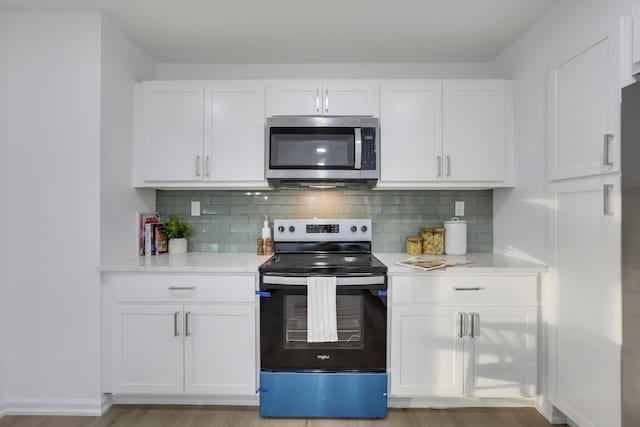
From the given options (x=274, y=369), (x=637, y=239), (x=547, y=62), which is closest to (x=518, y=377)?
(x=637, y=239)

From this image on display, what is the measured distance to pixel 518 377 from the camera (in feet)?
7.28

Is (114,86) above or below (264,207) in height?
above

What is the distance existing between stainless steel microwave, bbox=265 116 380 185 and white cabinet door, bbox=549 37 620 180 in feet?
3.40

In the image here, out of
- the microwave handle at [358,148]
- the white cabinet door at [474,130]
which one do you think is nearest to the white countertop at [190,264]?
the microwave handle at [358,148]

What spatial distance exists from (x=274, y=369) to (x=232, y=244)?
3.52ft

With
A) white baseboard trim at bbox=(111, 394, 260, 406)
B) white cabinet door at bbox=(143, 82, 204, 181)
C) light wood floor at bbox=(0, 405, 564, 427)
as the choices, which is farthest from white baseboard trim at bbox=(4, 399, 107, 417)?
white cabinet door at bbox=(143, 82, 204, 181)

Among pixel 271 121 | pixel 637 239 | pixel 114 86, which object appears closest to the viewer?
pixel 637 239

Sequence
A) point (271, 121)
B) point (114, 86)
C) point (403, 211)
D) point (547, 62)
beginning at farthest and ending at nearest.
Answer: point (403, 211)
point (271, 121)
point (114, 86)
point (547, 62)

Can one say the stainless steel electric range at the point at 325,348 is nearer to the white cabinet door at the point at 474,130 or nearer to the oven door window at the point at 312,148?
the oven door window at the point at 312,148

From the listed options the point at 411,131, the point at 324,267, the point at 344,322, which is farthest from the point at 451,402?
the point at 411,131

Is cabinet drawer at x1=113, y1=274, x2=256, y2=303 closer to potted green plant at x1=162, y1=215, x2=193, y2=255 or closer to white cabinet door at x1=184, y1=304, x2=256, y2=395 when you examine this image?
white cabinet door at x1=184, y1=304, x2=256, y2=395

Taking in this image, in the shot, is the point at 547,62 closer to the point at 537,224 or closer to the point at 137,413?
the point at 537,224

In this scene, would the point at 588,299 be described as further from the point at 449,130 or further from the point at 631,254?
the point at 449,130

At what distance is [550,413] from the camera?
215 cm
